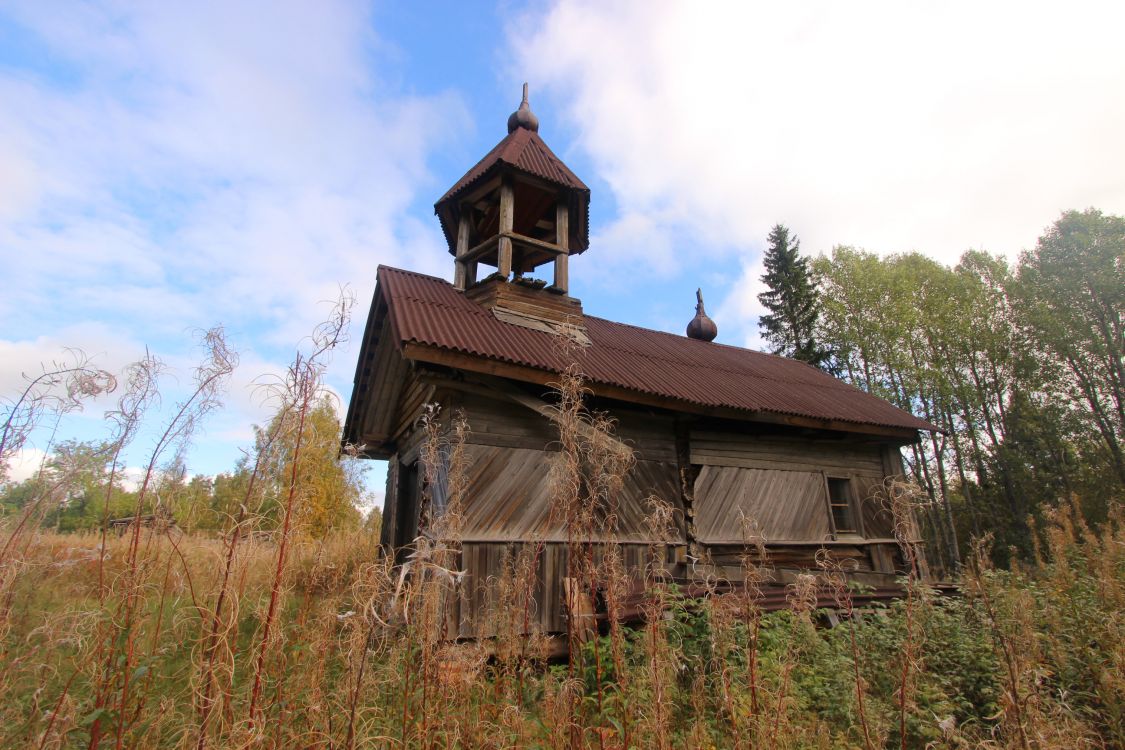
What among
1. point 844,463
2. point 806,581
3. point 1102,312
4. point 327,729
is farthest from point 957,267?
point 327,729

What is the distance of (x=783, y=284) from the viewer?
2914 cm

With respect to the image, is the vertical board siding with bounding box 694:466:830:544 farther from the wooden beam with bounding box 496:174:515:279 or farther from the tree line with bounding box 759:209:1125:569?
the tree line with bounding box 759:209:1125:569

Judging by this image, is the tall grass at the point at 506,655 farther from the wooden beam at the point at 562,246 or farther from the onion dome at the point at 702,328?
the onion dome at the point at 702,328

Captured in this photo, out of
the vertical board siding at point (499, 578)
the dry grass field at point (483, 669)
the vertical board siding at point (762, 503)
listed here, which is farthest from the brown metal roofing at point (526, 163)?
the dry grass field at point (483, 669)

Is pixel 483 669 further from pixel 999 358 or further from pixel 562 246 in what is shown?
pixel 999 358

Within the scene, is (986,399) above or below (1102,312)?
below

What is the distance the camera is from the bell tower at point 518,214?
9.80 meters

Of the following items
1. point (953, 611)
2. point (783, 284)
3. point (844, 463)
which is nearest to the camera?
point (953, 611)

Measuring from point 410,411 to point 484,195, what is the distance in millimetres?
4527

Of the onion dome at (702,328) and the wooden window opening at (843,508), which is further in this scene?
the onion dome at (702,328)

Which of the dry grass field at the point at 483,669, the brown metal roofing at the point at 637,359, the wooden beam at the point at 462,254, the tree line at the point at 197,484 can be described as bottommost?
the dry grass field at the point at 483,669

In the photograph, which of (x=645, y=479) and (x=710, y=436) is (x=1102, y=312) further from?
(x=645, y=479)

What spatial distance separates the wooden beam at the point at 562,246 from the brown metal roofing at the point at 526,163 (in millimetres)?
467

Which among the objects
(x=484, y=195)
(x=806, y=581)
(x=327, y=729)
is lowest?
(x=327, y=729)
